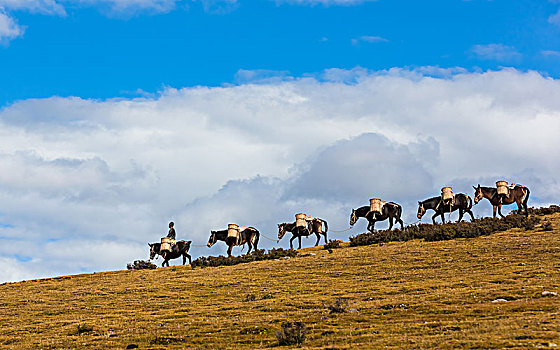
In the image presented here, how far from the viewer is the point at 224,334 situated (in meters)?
18.6

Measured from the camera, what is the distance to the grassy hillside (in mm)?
16656

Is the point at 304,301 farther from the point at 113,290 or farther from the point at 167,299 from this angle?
the point at 113,290

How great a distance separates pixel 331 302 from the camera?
22.9 meters

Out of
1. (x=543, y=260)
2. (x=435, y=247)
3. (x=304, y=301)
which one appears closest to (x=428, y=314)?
(x=304, y=301)

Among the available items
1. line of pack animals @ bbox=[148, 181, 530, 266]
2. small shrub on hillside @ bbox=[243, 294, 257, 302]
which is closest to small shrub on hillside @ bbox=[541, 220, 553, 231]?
line of pack animals @ bbox=[148, 181, 530, 266]

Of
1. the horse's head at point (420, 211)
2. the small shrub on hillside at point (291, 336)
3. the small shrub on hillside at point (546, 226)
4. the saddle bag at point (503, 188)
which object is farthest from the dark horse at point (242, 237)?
the small shrub on hillside at point (291, 336)

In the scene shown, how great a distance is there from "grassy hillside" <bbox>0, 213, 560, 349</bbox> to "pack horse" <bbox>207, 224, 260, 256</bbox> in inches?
305

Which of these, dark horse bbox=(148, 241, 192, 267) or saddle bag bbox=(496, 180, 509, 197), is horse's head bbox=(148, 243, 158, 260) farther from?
saddle bag bbox=(496, 180, 509, 197)

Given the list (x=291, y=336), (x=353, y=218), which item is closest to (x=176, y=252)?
(x=353, y=218)

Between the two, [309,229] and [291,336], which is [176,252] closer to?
[309,229]

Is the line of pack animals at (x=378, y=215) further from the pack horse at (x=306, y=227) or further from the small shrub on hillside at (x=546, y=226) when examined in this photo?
the small shrub on hillside at (x=546, y=226)

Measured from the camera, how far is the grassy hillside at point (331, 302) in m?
16.7

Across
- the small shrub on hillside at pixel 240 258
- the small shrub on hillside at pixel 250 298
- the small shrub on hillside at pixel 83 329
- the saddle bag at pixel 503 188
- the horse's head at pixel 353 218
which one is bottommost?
the small shrub on hillside at pixel 83 329

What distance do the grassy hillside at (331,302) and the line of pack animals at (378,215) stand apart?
6.67 meters
